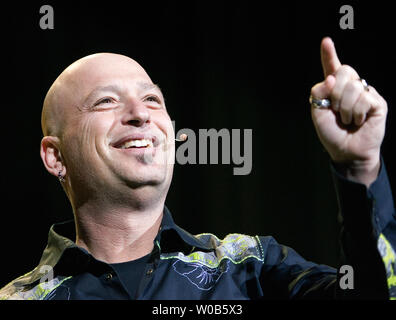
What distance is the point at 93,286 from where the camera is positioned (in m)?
1.83

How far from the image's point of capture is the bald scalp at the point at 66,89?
6.91ft

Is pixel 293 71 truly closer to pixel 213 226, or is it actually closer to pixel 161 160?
pixel 213 226

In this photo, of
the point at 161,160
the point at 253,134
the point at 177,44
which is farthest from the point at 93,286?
the point at 177,44

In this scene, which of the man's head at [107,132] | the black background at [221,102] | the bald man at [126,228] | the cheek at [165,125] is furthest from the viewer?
the black background at [221,102]

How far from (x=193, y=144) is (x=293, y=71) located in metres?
0.73

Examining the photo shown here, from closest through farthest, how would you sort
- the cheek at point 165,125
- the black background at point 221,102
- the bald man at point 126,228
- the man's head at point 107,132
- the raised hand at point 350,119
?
the raised hand at point 350,119
the bald man at point 126,228
the man's head at point 107,132
the cheek at point 165,125
the black background at point 221,102

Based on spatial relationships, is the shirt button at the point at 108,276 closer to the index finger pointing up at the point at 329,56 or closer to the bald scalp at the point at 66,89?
the bald scalp at the point at 66,89

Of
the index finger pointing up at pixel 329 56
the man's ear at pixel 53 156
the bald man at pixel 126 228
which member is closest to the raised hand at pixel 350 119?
A: the index finger pointing up at pixel 329 56

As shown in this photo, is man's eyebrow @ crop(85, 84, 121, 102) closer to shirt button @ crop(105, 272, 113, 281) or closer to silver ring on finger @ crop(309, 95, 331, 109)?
shirt button @ crop(105, 272, 113, 281)

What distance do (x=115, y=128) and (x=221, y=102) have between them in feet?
3.38

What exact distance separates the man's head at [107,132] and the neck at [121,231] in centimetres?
6

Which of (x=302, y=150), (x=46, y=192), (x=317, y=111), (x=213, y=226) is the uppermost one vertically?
(x=317, y=111)

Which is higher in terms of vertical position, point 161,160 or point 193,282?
point 161,160
